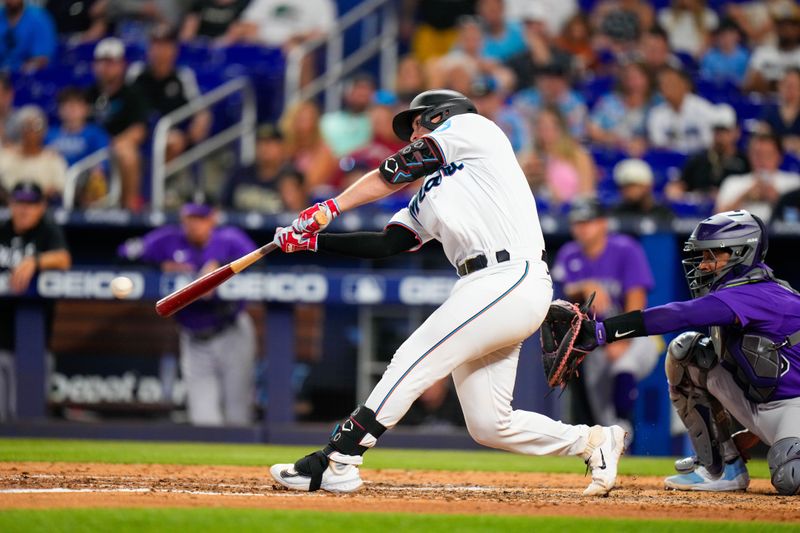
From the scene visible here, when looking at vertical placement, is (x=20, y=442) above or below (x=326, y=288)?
below

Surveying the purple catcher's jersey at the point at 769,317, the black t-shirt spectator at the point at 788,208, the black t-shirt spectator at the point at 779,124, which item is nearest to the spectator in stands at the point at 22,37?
the black t-shirt spectator at the point at 779,124

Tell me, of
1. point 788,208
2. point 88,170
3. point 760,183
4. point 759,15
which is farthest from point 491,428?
point 759,15

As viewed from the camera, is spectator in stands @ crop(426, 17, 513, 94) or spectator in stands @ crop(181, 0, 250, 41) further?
spectator in stands @ crop(181, 0, 250, 41)

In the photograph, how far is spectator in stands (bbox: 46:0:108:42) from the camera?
480 inches

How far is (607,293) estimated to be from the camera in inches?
319

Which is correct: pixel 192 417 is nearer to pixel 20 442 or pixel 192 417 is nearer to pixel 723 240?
pixel 20 442

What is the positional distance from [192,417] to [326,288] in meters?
1.36

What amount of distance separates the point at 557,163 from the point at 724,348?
517cm

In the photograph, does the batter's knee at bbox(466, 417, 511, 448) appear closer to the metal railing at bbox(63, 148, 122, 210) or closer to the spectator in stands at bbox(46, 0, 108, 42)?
the metal railing at bbox(63, 148, 122, 210)

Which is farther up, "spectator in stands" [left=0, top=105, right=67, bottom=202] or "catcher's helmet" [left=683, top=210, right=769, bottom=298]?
"spectator in stands" [left=0, top=105, right=67, bottom=202]

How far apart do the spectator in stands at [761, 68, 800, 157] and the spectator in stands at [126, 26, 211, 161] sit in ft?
17.4

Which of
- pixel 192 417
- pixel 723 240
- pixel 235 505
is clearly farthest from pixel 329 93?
pixel 235 505

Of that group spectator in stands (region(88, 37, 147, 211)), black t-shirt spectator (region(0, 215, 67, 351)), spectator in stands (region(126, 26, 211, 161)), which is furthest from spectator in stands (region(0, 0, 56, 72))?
black t-shirt spectator (region(0, 215, 67, 351))

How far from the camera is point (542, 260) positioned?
449cm
